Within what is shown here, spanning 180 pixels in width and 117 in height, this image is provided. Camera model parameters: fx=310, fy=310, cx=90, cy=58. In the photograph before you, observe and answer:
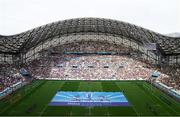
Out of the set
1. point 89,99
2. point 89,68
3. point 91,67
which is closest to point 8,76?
point 89,68

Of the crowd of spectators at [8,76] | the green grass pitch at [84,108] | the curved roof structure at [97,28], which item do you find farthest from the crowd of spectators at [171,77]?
the crowd of spectators at [8,76]

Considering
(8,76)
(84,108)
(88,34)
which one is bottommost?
(84,108)

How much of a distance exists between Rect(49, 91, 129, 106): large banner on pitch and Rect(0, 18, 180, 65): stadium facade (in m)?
32.3

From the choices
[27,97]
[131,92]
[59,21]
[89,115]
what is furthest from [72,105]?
[59,21]

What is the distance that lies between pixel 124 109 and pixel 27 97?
54.5 ft

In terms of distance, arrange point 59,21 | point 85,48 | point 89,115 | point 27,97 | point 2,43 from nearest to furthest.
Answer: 1. point 89,115
2. point 27,97
3. point 2,43
4. point 59,21
5. point 85,48

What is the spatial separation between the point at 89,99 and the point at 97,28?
154 ft

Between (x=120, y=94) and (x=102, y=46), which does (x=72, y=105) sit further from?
(x=102, y=46)

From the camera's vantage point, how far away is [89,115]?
34594mm

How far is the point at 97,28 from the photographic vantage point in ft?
296

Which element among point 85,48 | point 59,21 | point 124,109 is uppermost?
point 59,21

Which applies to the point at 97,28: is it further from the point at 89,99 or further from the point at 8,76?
the point at 89,99

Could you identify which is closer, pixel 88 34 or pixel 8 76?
pixel 8 76

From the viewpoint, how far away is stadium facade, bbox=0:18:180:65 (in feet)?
268
